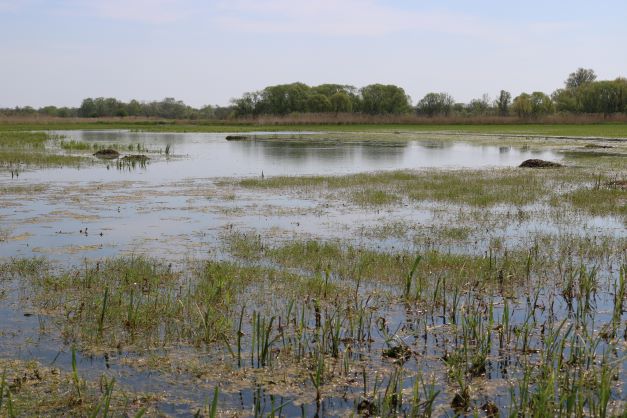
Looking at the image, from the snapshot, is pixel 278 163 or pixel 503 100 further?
pixel 503 100

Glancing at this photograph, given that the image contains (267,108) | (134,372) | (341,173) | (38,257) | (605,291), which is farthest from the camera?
(267,108)

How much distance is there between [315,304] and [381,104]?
383ft

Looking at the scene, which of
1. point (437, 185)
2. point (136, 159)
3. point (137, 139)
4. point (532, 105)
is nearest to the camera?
point (437, 185)

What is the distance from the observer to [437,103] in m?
111

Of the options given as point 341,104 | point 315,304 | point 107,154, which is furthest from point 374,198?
point 341,104

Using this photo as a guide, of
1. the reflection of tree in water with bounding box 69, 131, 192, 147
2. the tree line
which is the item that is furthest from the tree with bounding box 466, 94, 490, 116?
the reflection of tree in water with bounding box 69, 131, 192, 147

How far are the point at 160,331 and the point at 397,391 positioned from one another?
9.21ft

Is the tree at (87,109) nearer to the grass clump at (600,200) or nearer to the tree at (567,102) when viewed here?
the tree at (567,102)

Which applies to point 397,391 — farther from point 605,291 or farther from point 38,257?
point 38,257

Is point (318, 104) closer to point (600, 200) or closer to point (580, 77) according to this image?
point (580, 77)

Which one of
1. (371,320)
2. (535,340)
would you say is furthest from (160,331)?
(535,340)

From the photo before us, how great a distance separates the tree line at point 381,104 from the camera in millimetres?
95000

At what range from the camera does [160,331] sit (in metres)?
6.95

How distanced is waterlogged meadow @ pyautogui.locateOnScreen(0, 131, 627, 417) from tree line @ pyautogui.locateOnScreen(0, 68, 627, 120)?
8506 cm
